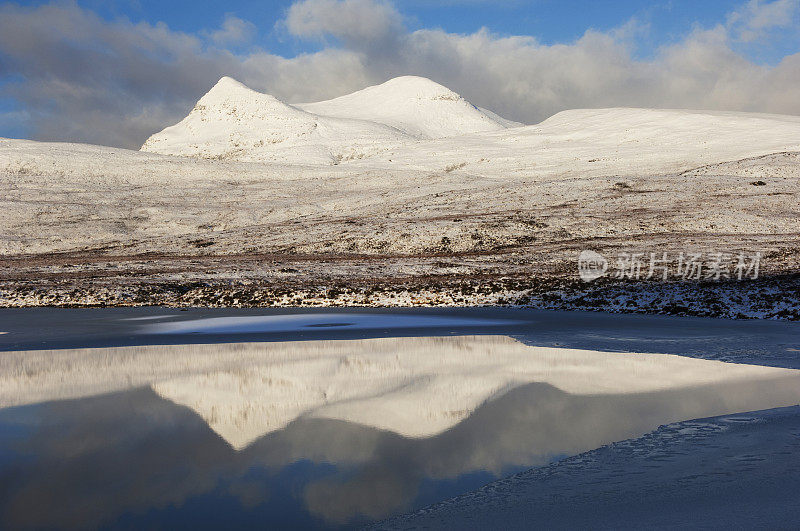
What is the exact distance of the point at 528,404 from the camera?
13.0 meters

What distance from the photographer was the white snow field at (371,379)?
12.4m

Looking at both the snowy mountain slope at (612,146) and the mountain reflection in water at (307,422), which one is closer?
the mountain reflection in water at (307,422)

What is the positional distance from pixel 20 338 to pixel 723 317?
25983 millimetres

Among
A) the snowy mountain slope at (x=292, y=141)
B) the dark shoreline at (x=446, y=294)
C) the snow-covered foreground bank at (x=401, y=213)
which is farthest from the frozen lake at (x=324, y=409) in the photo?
the snowy mountain slope at (x=292, y=141)

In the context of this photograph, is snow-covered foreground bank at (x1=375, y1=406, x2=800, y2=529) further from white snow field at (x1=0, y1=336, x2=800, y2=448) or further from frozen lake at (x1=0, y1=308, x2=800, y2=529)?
white snow field at (x1=0, y1=336, x2=800, y2=448)

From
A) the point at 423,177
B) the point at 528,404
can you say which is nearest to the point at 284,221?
the point at 423,177

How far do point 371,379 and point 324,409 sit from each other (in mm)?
2840

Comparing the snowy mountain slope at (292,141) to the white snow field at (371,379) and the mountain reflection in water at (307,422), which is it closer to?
the white snow field at (371,379)

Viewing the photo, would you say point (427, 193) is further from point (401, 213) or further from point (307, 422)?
point (307, 422)

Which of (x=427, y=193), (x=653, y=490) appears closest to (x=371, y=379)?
(x=653, y=490)

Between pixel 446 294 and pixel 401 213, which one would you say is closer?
pixel 446 294

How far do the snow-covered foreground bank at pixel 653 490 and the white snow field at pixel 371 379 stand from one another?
974 mm

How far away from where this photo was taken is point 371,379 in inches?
609

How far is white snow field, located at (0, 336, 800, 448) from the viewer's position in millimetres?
Answer: 12352
